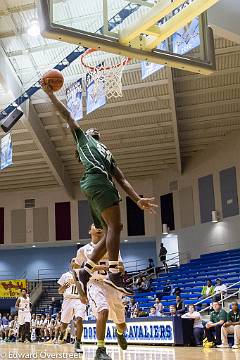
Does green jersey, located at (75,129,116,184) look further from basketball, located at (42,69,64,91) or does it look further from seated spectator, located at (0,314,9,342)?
seated spectator, located at (0,314,9,342)

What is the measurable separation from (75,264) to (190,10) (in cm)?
340

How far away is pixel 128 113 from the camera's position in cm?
2283

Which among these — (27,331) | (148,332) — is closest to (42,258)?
(27,331)

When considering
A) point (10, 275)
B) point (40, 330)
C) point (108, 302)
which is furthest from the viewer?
point (10, 275)

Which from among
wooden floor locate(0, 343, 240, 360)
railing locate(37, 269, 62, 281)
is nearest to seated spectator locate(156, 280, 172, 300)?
wooden floor locate(0, 343, 240, 360)

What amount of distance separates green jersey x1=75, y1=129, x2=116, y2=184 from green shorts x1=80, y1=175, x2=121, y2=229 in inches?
2.2

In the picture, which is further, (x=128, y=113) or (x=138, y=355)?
(x=128, y=113)

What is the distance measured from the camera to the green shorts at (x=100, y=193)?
4.31m

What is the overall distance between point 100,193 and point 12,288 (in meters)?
25.5

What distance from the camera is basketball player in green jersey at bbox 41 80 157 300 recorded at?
13.9 ft

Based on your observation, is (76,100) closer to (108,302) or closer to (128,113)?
(128,113)

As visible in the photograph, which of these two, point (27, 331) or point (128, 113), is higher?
point (128, 113)

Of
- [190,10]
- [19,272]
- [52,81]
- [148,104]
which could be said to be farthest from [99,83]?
[19,272]

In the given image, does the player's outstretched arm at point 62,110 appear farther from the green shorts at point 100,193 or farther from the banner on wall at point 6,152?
the banner on wall at point 6,152
